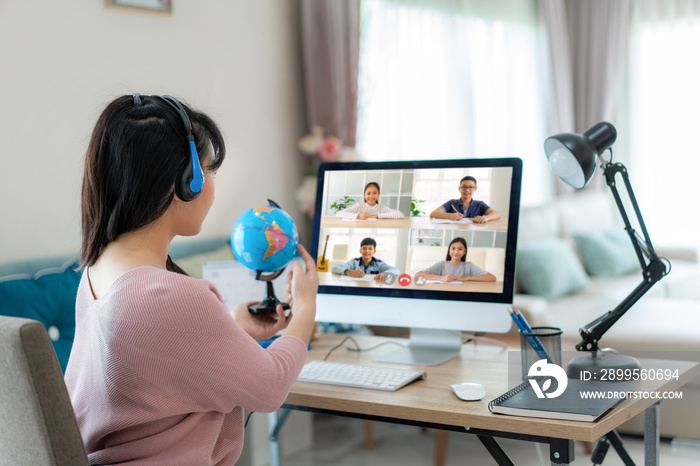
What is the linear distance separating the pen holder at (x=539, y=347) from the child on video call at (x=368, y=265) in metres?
0.40

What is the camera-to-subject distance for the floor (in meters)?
2.70

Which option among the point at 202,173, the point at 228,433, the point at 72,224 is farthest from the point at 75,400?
the point at 72,224

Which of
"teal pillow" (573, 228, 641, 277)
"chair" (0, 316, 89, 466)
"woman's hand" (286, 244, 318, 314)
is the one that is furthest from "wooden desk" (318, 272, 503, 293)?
"teal pillow" (573, 228, 641, 277)

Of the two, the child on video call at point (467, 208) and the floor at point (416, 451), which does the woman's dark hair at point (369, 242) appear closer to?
the child on video call at point (467, 208)

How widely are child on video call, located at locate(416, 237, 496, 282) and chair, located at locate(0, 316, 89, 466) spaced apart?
3.20 feet

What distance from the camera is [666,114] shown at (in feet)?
19.1

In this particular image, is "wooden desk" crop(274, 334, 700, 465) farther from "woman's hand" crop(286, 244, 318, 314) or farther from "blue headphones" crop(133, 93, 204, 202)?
"blue headphones" crop(133, 93, 204, 202)

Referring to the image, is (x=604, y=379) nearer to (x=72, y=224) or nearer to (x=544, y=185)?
(x=72, y=224)

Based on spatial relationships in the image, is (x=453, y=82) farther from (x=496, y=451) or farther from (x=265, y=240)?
(x=496, y=451)

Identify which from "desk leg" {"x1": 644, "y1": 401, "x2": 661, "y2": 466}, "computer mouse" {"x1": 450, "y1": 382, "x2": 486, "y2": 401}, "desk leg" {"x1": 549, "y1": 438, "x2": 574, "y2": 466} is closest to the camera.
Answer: "desk leg" {"x1": 549, "y1": 438, "x2": 574, "y2": 466}

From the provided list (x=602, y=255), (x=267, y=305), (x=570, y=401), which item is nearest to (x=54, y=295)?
(x=267, y=305)

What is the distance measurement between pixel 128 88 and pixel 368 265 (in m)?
1.41

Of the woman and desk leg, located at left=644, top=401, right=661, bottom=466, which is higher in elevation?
the woman

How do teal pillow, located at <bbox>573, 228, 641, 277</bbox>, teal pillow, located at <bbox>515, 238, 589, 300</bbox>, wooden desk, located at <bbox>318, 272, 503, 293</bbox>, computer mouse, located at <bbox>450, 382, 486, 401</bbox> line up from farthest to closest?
teal pillow, located at <bbox>573, 228, 641, 277</bbox>, teal pillow, located at <bbox>515, 238, 589, 300</bbox>, wooden desk, located at <bbox>318, 272, 503, 293</bbox>, computer mouse, located at <bbox>450, 382, 486, 401</bbox>
